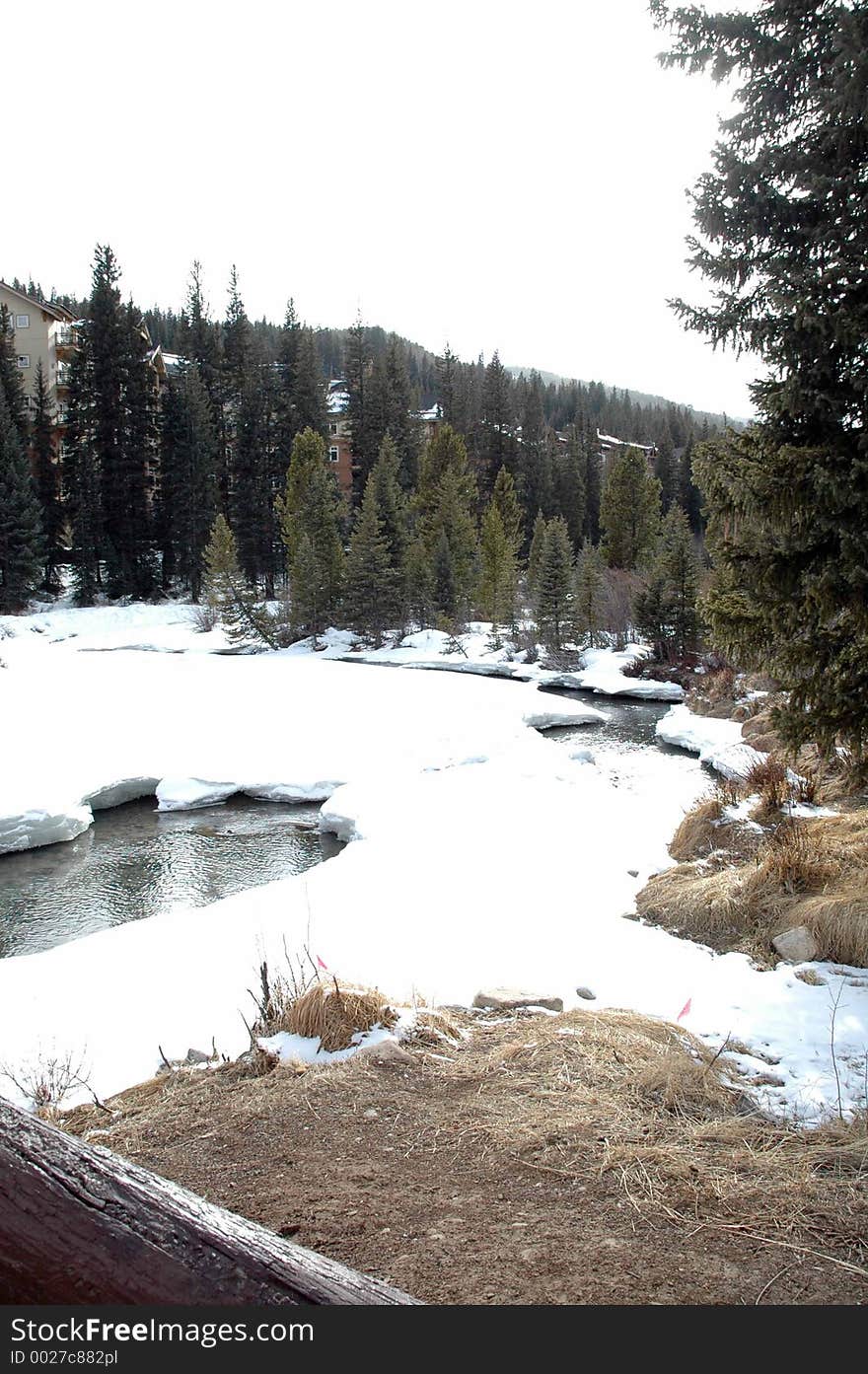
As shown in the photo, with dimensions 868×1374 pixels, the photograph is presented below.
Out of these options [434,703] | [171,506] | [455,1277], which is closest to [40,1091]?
[455,1277]

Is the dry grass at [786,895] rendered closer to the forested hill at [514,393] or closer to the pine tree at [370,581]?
the pine tree at [370,581]

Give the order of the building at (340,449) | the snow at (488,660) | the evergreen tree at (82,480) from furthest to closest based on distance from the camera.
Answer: the building at (340,449), the evergreen tree at (82,480), the snow at (488,660)

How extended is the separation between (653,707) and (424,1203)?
83.6 feet

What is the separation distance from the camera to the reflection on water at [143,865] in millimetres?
10586

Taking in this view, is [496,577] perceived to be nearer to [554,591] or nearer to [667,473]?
[554,591]

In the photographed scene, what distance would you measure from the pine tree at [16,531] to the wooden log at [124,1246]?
1784 inches

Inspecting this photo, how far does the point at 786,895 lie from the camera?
727 cm

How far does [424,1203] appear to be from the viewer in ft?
10.6

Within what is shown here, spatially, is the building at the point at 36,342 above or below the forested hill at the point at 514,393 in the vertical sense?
below

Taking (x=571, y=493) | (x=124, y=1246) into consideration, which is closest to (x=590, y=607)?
(x=571, y=493)

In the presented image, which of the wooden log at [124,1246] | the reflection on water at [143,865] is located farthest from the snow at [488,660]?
the wooden log at [124,1246]

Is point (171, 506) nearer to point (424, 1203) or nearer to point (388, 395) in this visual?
point (388, 395)

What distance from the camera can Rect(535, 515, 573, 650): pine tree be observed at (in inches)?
1433

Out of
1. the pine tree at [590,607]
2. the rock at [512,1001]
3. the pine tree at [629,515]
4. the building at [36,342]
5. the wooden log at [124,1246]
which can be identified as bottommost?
the rock at [512,1001]
